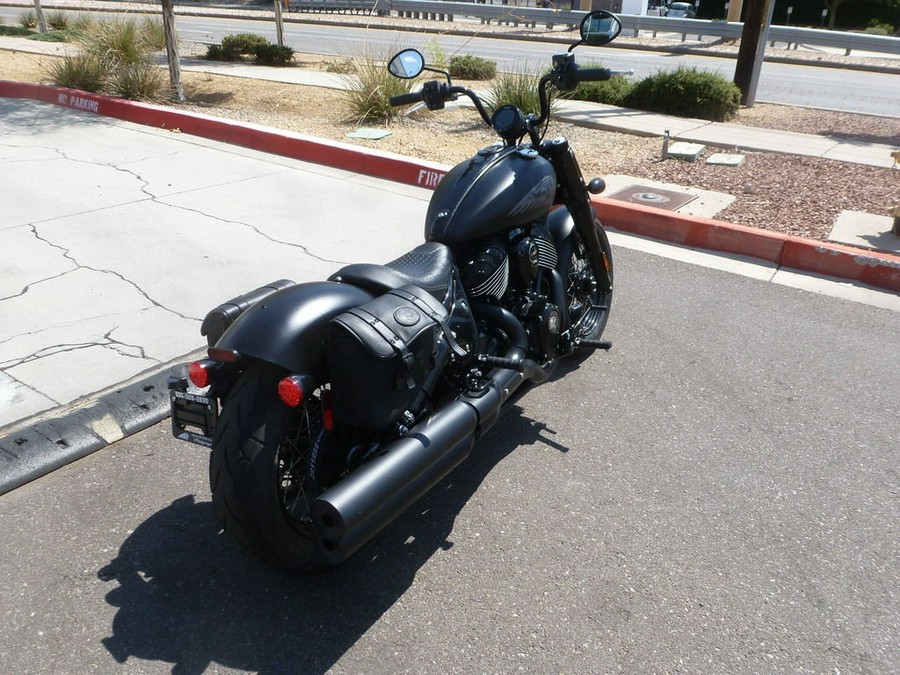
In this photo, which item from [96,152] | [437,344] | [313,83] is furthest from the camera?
[313,83]

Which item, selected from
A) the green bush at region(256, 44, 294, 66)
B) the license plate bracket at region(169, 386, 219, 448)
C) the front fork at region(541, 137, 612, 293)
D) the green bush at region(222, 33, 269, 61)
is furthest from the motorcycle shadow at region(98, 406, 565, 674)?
the green bush at region(222, 33, 269, 61)

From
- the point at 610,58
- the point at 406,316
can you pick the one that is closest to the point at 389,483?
the point at 406,316

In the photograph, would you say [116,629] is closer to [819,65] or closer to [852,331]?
[852,331]

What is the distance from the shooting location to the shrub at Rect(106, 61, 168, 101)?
10.9 meters

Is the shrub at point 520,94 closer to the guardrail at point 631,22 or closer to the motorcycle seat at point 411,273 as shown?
the guardrail at point 631,22

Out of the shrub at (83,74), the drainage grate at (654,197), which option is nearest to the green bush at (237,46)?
the shrub at (83,74)

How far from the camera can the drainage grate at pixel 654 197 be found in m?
7.21

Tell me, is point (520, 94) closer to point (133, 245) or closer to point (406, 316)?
point (133, 245)

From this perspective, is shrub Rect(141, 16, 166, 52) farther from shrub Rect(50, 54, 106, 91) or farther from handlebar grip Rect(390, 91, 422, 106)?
handlebar grip Rect(390, 91, 422, 106)

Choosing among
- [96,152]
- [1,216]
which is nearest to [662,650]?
[1,216]

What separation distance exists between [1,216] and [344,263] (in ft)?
9.93

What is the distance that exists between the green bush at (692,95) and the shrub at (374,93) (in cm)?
362

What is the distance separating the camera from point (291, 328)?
103 inches

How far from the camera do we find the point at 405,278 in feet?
9.91
